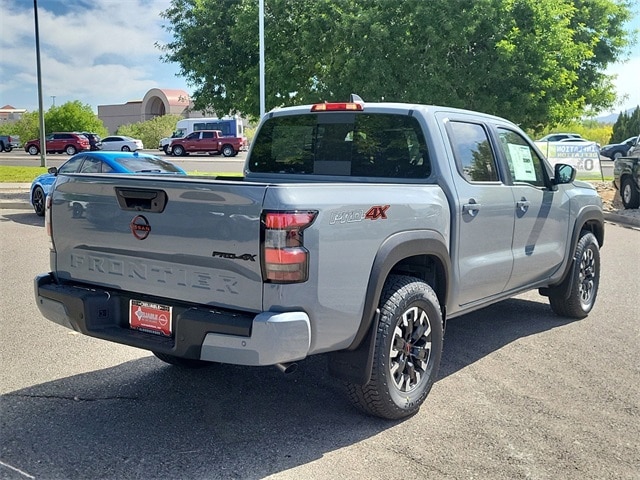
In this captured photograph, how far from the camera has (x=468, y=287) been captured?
4715 mm

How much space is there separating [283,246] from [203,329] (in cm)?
61

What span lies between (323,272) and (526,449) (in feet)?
5.03

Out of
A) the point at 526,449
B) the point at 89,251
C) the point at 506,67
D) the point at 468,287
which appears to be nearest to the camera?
the point at 526,449

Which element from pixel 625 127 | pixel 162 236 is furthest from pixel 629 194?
pixel 625 127

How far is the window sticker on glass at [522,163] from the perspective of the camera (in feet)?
17.9

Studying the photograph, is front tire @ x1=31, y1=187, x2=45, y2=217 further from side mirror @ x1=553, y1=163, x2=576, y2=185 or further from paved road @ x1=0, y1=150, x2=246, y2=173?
→ paved road @ x1=0, y1=150, x2=246, y2=173

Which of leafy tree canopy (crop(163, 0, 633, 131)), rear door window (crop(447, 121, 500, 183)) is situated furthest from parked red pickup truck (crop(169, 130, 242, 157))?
rear door window (crop(447, 121, 500, 183))

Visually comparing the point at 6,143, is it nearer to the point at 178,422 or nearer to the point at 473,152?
the point at 473,152

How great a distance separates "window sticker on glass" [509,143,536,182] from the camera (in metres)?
5.47

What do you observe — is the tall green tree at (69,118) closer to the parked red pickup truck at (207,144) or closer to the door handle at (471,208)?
the parked red pickup truck at (207,144)

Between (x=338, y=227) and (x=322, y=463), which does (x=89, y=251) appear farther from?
(x=322, y=463)

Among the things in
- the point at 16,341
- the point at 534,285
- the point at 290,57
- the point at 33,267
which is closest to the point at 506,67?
the point at 290,57

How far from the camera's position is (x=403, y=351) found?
405 cm

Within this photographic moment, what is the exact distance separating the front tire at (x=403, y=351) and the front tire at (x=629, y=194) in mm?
13191
